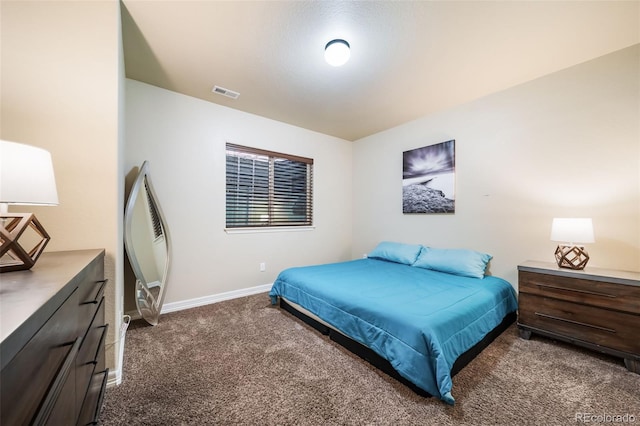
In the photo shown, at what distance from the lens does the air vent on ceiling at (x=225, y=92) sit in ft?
9.14

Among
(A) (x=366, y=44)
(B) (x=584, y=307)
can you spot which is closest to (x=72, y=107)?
(A) (x=366, y=44)

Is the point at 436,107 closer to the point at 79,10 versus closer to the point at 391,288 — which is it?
the point at 391,288

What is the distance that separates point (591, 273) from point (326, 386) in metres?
2.23

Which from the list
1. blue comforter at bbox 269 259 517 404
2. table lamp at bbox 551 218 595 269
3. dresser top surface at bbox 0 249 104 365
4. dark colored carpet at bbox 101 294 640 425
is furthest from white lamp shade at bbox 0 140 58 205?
table lamp at bbox 551 218 595 269

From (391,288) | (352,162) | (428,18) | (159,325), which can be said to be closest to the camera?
(428,18)

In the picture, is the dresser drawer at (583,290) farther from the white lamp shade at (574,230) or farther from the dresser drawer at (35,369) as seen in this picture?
the dresser drawer at (35,369)

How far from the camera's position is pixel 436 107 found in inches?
128

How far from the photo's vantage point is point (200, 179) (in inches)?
121

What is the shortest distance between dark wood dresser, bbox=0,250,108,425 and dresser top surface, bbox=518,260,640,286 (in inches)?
120

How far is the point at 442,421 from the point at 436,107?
325 centimetres

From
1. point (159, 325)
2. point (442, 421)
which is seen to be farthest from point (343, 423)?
point (159, 325)

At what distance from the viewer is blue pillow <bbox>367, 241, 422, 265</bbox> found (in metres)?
3.36

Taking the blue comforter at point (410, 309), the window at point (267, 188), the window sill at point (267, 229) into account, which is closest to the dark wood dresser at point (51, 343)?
the blue comforter at point (410, 309)

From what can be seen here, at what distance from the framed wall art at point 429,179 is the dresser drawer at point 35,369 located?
3554 mm
